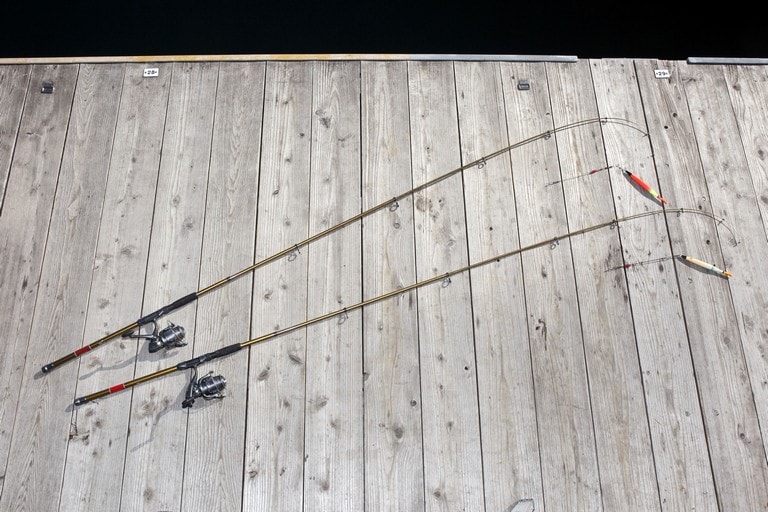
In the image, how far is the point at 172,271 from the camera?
11.0 ft

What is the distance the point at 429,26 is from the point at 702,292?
102 inches

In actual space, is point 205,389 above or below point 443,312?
below

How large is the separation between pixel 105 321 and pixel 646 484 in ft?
8.11

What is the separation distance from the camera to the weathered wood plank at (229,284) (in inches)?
119

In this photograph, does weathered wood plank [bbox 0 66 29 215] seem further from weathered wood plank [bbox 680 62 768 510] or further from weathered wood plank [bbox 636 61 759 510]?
weathered wood plank [bbox 680 62 768 510]

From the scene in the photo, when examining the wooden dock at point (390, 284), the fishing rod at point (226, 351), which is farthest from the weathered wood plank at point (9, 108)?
the fishing rod at point (226, 351)

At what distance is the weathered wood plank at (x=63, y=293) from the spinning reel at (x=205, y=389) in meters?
0.44

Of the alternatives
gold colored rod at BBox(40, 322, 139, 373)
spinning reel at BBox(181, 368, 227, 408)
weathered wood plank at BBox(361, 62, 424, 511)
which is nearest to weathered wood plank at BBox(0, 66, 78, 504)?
gold colored rod at BBox(40, 322, 139, 373)

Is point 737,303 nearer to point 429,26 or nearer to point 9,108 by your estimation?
point 429,26

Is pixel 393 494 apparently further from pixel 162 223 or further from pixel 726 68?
pixel 726 68

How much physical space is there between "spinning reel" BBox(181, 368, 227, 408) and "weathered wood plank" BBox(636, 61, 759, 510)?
208 cm

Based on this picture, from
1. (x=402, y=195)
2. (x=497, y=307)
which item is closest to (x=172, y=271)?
(x=402, y=195)

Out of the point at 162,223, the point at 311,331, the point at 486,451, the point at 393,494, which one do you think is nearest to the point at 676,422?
the point at 486,451

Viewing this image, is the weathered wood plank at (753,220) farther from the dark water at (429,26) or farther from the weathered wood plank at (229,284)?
the weathered wood plank at (229,284)
